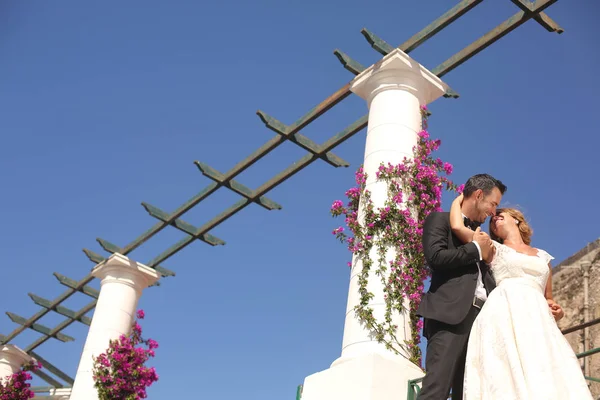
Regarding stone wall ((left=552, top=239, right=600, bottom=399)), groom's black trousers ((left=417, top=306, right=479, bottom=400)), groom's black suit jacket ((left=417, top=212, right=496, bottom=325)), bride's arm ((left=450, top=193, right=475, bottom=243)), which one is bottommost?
groom's black trousers ((left=417, top=306, right=479, bottom=400))

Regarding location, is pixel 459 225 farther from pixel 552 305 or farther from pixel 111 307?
pixel 111 307

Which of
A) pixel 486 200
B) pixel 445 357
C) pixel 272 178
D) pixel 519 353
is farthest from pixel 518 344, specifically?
pixel 272 178

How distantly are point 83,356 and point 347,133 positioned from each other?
6646 mm

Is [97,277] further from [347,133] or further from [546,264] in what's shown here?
[546,264]

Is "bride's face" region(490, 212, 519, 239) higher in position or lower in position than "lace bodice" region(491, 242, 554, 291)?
higher

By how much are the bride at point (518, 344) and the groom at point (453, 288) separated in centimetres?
8

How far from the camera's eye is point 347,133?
367 inches

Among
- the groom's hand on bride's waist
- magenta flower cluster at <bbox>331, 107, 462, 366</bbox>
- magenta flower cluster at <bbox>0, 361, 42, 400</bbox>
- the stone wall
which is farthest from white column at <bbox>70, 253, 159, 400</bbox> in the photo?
the groom's hand on bride's waist

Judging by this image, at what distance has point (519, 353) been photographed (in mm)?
3432

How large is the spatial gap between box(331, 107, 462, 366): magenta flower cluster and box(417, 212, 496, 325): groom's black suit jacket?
2026 mm

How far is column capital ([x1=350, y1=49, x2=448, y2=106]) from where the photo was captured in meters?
7.42

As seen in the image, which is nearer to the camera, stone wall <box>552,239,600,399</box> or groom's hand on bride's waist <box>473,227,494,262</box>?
groom's hand on bride's waist <box>473,227,494,262</box>

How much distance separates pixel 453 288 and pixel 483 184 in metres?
0.68

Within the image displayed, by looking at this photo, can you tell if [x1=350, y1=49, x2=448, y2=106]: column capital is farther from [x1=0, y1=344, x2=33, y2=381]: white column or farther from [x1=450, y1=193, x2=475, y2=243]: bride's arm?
[x1=0, y1=344, x2=33, y2=381]: white column
